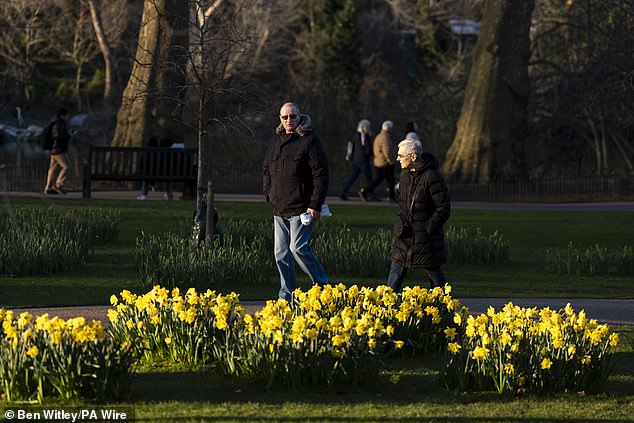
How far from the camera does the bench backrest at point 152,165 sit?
23141 millimetres

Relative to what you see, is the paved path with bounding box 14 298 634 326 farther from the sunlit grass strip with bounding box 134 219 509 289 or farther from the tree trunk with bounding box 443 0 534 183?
the tree trunk with bounding box 443 0 534 183

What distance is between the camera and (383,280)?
548 inches

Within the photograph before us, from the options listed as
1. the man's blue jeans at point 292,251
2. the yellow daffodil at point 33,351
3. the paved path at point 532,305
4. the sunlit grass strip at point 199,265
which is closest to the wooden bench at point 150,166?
the sunlit grass strip at point 199,265

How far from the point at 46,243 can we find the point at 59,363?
269 inches

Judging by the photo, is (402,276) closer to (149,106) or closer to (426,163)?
(426,163)

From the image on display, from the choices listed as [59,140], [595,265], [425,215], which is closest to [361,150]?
[59,140]

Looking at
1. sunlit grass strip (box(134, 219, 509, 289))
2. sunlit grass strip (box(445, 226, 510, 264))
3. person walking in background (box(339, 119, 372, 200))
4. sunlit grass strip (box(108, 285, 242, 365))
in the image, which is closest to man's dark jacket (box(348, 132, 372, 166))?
person walking in background (box(339, 119, 372, 200))

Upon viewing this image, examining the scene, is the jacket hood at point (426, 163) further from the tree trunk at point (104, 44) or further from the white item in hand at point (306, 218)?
the tree trunk at point (104, 44)

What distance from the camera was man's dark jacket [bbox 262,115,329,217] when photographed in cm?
1109

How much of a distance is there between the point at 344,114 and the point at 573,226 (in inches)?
688

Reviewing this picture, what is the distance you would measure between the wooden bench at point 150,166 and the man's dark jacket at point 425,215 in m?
12.7

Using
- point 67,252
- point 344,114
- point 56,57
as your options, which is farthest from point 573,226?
point 56,57

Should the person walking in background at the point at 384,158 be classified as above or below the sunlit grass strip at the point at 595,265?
above

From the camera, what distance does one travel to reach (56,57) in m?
61.9
